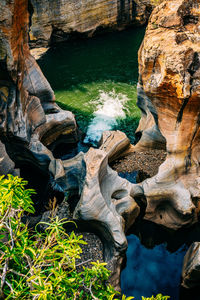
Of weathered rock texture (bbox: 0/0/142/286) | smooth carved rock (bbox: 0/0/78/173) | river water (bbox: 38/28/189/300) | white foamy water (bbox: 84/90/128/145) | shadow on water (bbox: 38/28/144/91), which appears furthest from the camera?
shadow on water (bbox: 38/28/144/91)

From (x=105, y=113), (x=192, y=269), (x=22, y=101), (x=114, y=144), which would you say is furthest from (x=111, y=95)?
(x=192, y=269)

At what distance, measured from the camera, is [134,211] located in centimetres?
752

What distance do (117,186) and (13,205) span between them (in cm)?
441

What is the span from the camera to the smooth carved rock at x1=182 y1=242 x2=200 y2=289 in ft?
19.0

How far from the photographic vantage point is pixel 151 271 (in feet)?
22.7

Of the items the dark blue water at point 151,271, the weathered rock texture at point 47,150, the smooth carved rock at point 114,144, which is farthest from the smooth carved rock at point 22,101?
the dark blue water at point 151,271

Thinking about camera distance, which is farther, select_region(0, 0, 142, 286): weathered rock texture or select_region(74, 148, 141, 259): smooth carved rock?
select_region(0, 0, 142, 286): weathered rock texture

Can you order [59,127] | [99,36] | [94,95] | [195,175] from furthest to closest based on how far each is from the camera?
[99,36] < [94,95] < [59,127] < [195,175]

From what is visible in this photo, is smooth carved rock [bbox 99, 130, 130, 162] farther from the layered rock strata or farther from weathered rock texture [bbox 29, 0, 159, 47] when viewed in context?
weathered rock texture [bbox 29, 0, 159, 47]

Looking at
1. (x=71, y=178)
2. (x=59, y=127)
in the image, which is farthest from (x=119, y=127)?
(x=71, y=178)

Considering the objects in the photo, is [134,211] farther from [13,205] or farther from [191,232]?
[13,205]

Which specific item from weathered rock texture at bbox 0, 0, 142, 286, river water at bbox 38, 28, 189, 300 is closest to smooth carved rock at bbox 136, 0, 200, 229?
weathered rock texture at bbox 0, 0, 142, 286

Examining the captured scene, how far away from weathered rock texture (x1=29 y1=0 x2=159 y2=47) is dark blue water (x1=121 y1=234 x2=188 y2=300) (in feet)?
52.4

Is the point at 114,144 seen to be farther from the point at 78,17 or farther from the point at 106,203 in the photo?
the point at 78,17
